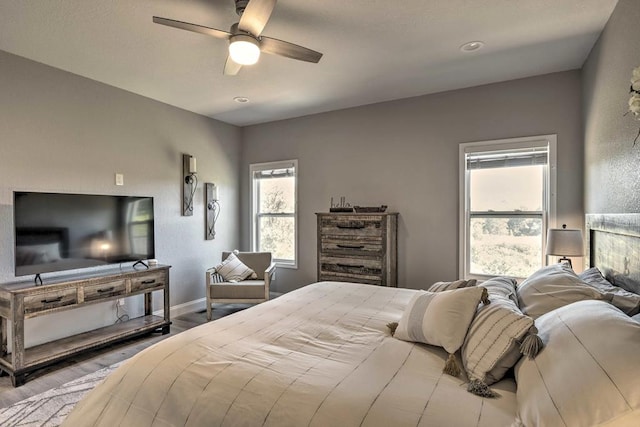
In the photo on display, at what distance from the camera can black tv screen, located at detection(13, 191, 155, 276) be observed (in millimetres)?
2904

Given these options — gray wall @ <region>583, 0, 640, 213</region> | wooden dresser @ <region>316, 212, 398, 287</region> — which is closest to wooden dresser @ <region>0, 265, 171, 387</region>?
wooden dresser @ <region>316, 212, 398, 287</region>

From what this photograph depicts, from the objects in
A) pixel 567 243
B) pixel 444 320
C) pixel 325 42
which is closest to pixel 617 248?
pixel 567 243

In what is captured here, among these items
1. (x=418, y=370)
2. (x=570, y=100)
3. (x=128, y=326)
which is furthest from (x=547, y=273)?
(x=128, y=326)

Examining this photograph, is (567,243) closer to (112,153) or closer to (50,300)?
(50,300)

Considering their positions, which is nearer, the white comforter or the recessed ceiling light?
the white comforter

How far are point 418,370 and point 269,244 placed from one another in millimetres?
4151

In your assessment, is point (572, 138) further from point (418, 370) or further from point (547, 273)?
point (418, 370)

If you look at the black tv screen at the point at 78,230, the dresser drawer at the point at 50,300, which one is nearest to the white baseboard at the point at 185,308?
the black tv screen at the point at 78,230

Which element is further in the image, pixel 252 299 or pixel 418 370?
pixel 252 299

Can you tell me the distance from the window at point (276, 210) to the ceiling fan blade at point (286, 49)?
2.57 metres

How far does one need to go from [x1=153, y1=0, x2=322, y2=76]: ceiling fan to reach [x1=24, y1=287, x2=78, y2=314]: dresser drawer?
2.37m

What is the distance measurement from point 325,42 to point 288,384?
255cm

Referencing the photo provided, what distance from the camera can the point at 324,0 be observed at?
2.24 m

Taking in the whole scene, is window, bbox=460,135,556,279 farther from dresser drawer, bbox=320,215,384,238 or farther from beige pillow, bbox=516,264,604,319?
beige pillow, bbox=516,264,604,319
